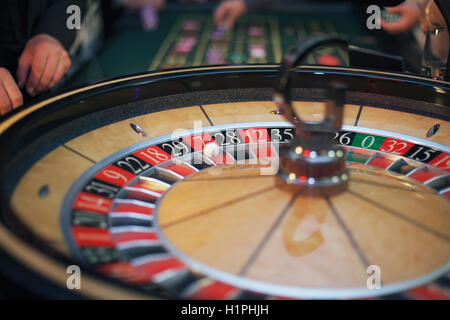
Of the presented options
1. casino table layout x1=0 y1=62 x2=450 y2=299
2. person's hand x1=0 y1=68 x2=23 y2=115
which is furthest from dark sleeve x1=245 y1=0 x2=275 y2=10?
person's hand x1=0 y1=68 x2=23 y2=115

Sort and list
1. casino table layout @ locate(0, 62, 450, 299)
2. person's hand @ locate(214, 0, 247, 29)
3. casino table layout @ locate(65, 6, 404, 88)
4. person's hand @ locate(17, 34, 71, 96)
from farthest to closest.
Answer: person's hand @ locate(214, 0, 247, 29) → casino table layout @ locate(65, 6, 404, 88) → person's hand @ locate(17, 34, 71, 96) → casino table layout @ locate(0, 62, 450, 299)

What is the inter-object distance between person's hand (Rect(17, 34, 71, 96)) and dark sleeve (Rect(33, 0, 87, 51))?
16 cm

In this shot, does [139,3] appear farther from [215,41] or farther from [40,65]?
[40,65]

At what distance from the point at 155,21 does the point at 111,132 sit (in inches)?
151

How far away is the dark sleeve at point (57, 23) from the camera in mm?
2279

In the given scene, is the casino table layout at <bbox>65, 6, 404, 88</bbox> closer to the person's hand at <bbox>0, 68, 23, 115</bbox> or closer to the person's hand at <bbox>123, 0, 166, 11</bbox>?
the person's hand at <bbox>123, 0, 166, 11</bbox>

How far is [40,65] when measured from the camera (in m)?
2.01

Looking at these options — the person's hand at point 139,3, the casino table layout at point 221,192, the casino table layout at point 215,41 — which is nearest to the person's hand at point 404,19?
the casino table layout at point 215,41

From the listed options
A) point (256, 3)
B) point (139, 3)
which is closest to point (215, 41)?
point (256, 3)

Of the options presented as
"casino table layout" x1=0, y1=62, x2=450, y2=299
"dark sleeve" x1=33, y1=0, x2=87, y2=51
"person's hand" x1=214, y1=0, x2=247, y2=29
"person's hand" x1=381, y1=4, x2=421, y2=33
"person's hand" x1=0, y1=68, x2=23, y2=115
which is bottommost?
"casino table layout" x1=0, y1=62, x2=450, y2=299

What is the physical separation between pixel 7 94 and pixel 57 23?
0.72 metres

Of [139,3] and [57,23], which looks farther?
[139,3]

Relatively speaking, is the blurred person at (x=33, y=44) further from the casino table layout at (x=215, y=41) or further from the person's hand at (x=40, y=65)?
the casino table layout at (x=215, y=41)

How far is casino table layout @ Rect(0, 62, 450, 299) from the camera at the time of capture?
0.91m
